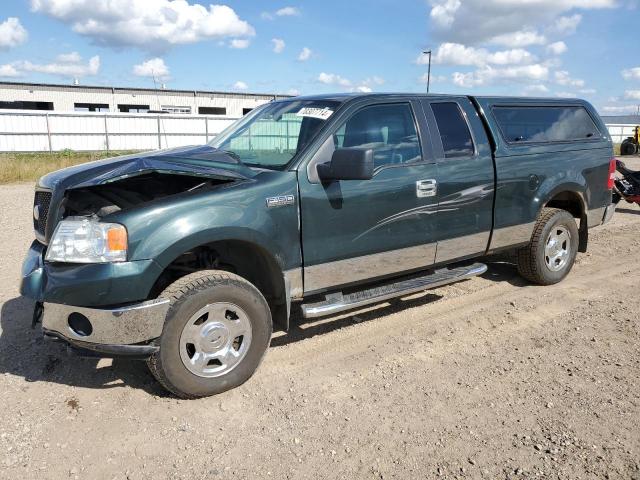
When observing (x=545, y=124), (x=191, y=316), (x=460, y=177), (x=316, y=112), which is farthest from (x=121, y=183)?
(x=545, y=124)

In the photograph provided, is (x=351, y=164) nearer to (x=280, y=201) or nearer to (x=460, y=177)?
(x=280, y=201)

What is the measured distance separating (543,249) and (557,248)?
1.09 ft

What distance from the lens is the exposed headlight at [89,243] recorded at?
308 centimetres

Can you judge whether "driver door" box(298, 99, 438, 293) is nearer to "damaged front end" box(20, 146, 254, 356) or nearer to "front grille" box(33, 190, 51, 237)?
"damaged front end" box(20, 146, 254, 356)

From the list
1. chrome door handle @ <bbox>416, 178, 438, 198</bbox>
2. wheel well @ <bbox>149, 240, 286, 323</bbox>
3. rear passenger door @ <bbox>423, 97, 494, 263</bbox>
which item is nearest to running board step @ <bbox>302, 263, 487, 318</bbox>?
rear passenger door @ <bbox>423, 97, 494, 263</bbox>

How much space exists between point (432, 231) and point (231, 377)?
2121 millimetres

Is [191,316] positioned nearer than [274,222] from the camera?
Yes

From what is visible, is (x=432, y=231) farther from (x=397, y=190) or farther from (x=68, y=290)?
(x=68, y=290)

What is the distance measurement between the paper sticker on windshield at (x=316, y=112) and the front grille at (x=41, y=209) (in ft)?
6.55

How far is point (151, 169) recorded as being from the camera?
3.31 m

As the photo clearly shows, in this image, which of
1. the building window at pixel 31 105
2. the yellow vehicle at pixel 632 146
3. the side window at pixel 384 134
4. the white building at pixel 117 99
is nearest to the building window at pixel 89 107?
the white building at pixel 117 99

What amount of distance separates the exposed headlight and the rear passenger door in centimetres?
267

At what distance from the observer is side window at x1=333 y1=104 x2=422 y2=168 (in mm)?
4117

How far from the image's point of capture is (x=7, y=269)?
608 centimetres
